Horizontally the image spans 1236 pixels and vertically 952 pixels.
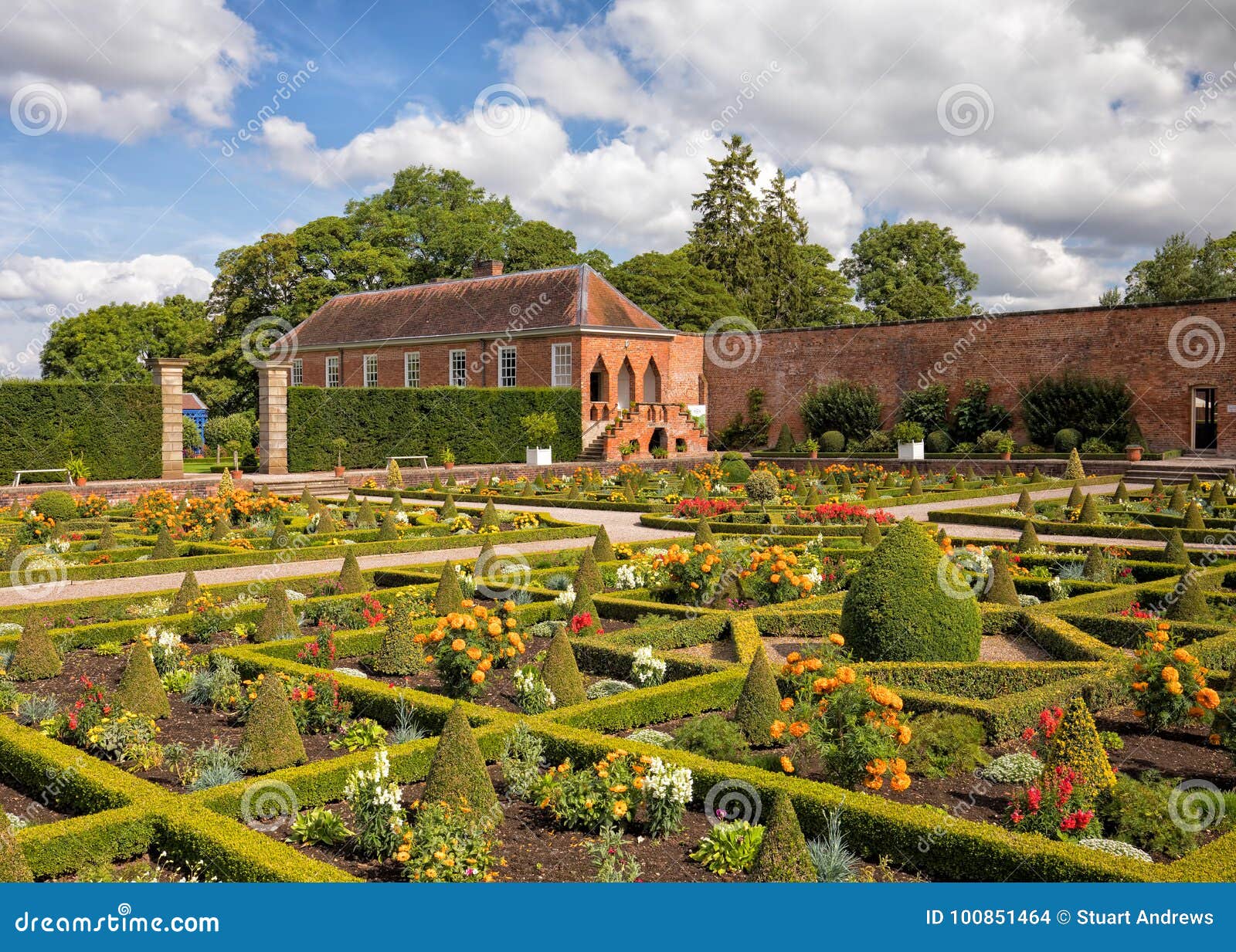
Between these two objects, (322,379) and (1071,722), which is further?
(322,379)

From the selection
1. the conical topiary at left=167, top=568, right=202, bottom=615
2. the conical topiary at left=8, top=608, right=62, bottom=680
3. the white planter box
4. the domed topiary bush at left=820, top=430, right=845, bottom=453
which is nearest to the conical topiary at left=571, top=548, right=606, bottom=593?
the conical topiary at left=167, top=568, right=202, bottom=615

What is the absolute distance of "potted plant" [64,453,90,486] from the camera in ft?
76.6

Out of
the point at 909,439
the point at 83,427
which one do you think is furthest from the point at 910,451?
the point at 83,427

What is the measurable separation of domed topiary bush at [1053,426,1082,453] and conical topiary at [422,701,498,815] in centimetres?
2784

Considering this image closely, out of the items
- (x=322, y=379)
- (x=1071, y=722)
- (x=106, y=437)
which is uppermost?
(x=322, y=379)

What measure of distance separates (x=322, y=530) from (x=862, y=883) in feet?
42.5

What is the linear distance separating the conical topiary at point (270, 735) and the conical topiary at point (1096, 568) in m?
8.99

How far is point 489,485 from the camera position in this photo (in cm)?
2555

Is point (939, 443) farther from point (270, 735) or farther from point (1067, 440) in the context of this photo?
point (270, 735)

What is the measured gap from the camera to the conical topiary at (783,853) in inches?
181

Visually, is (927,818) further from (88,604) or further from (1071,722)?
(88,604)

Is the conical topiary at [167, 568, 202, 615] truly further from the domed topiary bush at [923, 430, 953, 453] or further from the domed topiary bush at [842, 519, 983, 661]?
the domed topiary bush at [923, 430, 953, 453]

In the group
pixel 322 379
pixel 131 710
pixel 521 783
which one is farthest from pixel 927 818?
pixel 322 379

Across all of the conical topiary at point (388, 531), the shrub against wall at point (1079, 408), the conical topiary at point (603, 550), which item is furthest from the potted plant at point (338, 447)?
the shrub against wall at point (1079, 408)
